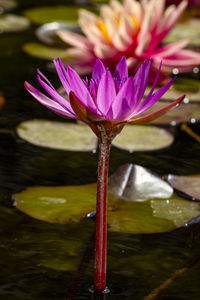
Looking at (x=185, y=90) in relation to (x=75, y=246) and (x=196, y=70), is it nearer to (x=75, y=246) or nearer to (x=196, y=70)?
(x=196, y=70)

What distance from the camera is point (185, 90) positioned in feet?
6.87

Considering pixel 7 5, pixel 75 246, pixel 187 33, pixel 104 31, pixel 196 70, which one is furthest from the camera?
pixel 7 5

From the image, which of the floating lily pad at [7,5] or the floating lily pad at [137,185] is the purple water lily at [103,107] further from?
the floating lily pad at [7,5]

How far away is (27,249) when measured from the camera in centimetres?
111

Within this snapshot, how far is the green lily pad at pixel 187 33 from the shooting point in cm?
265

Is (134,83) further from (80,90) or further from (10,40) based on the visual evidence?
(10,40)

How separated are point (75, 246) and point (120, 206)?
0.18 metres

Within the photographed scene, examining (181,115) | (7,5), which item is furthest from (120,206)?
(7,5)

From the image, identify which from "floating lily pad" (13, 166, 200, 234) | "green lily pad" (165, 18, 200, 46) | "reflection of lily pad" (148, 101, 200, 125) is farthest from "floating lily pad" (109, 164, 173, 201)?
"green lily pad" (165, 18, 200, 46)

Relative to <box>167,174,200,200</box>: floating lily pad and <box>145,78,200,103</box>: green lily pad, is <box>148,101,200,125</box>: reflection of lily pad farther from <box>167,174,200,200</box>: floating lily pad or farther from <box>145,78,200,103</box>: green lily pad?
Answer: <box>167,174,200,200</box>: floating lily pad

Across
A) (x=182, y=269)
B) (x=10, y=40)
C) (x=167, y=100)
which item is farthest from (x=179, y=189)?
(x=10, y=40)

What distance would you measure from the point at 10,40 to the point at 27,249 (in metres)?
1.70

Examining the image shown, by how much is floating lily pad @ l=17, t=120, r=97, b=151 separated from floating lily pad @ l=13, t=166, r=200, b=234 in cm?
29

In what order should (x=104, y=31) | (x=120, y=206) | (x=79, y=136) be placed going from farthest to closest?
(x=104, y=31), (x=79, y=136), (x=120, y=206)
